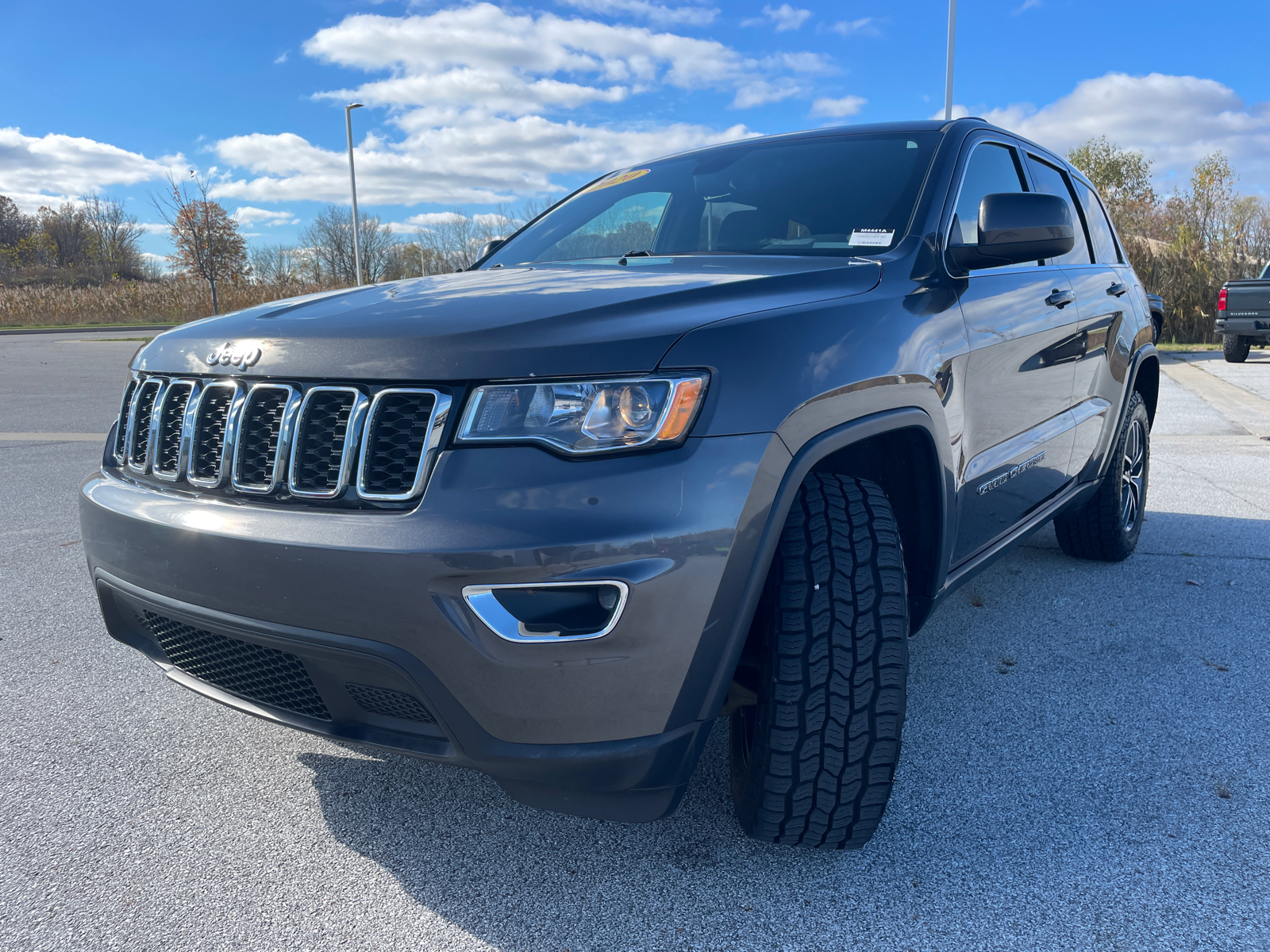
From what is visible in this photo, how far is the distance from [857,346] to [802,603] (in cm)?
53

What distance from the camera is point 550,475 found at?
1.43 meters

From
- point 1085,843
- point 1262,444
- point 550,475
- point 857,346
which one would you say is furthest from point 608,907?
point 1262,444


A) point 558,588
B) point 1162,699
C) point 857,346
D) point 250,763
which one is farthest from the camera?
point 1162,699

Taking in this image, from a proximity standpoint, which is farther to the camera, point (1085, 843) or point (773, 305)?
point (1085, 843)

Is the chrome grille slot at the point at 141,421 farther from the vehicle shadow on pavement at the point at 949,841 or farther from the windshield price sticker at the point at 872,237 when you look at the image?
the windshield price sticker at the point at 872,237

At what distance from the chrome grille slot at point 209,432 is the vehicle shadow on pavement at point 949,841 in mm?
836

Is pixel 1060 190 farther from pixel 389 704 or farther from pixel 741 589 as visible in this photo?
pixel 389 704

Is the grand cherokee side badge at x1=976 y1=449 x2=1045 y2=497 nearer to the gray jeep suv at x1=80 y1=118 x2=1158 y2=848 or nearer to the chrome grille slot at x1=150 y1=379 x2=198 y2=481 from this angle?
the gray jeep suv at x1=80 y1=118 x2=1158 y2=848

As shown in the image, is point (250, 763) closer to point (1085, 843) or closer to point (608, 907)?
point (608, 907)

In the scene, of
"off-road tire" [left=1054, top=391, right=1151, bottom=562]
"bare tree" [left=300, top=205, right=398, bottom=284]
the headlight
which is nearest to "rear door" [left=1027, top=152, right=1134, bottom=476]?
"off-road tire" [left=1054, top=391, right=1151, bottom=562]

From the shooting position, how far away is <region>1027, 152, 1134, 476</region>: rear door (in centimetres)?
311

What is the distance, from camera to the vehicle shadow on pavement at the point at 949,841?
168 cm

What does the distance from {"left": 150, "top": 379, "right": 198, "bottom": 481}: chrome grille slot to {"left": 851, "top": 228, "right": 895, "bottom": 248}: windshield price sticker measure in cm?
162

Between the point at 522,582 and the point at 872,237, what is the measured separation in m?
1.43
